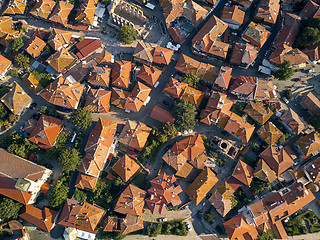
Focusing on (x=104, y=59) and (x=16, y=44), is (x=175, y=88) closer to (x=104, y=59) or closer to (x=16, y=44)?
(x=104, y=59)

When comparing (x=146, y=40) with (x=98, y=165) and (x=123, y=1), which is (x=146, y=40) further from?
(x=98, y=165)

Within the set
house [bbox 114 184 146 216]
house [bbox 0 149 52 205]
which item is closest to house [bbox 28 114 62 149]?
house [bbox 0 149 52 205]

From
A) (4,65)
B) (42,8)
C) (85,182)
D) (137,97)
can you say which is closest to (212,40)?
(137,97)

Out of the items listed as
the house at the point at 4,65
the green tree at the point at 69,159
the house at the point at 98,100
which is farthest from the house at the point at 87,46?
the green tree at the point at 69,159

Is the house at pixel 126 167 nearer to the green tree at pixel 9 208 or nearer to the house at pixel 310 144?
the green tree at pixel 9 208

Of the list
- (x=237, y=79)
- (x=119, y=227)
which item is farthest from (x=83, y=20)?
(x=119, y=227)

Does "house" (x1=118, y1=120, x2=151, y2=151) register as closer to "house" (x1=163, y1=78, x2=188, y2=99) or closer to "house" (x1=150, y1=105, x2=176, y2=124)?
"house" (x1=150, y1=105, x2=176, y2=124)
